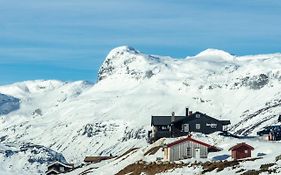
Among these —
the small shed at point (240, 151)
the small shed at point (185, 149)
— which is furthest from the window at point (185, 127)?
the small shed at point (240, 151)

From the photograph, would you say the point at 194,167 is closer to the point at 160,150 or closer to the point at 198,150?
the point at 198,150

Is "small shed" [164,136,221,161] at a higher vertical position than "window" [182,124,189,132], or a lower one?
lower

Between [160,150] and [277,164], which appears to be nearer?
[277,164]

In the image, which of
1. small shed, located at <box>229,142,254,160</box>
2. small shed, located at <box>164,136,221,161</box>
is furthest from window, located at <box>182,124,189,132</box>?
small shed, located at <box>229,142,254,160</box>

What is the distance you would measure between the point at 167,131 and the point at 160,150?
57.6 m

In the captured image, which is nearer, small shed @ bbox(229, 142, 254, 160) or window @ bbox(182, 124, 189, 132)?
small shed @ bbox(229, 142, 254, 160)

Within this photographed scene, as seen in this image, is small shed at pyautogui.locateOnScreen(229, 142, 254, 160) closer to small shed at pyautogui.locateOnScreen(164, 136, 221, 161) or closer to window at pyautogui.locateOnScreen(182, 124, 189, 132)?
small shed at pyautogui.locateOnScreen(164, 136, 221, 161)

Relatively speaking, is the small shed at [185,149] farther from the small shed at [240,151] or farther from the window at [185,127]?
the window at [185,127]

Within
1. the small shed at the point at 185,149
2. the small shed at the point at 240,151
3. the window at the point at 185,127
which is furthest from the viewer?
the window at the point at 185,127

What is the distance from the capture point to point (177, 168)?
6719cm

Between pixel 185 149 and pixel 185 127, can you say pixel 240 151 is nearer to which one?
pixel 185 149

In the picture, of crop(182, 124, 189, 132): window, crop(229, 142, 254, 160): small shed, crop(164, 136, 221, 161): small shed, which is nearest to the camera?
crop(229, 142, 254, 160): small shed

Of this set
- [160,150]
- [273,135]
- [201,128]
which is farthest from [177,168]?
[201,128]

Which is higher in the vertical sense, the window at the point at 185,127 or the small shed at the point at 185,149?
the window at the point at 185,127
